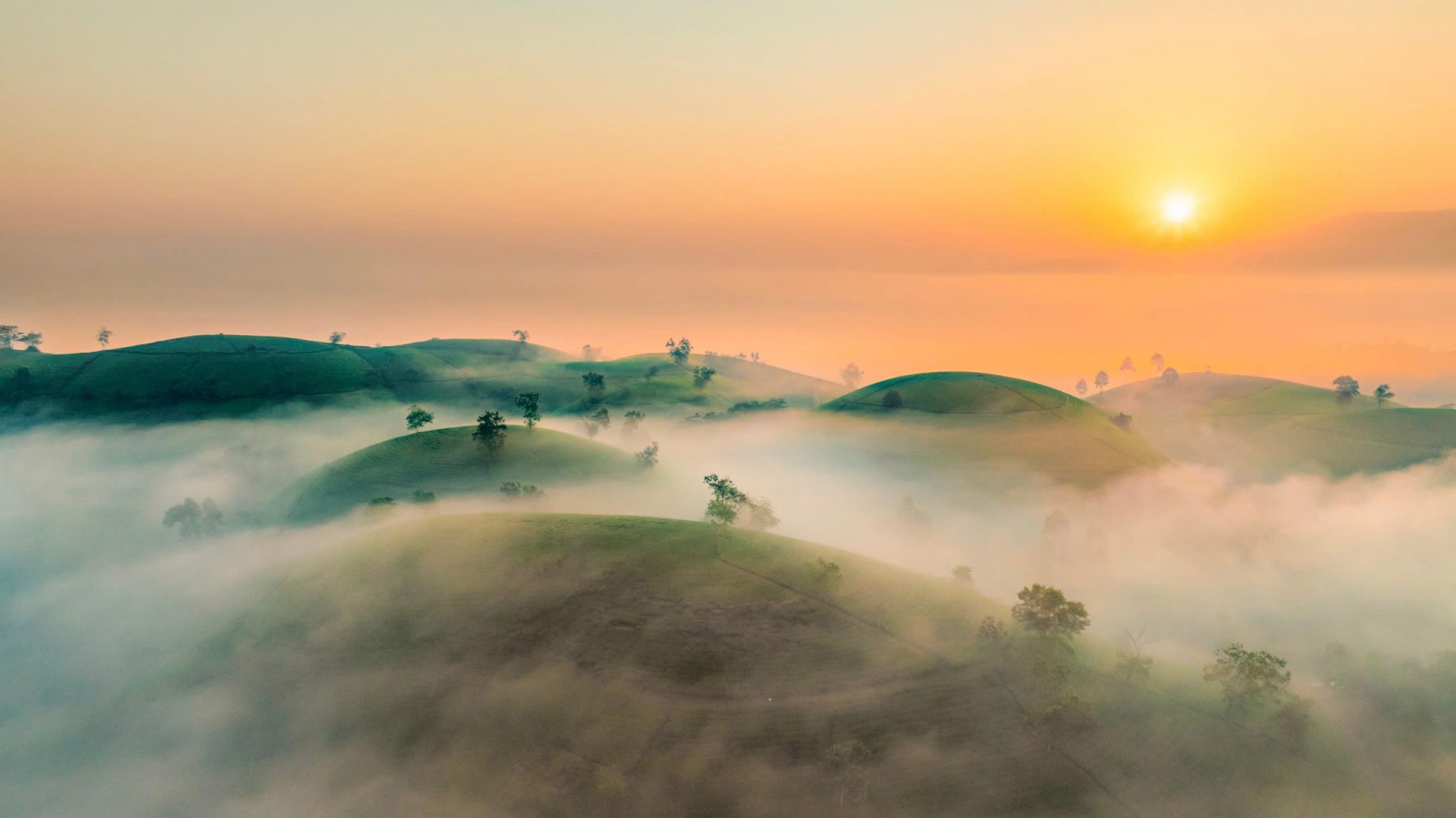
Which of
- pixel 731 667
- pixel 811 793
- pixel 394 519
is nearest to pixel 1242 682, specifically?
pixel 811 793

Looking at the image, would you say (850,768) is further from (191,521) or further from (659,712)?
(191,521)

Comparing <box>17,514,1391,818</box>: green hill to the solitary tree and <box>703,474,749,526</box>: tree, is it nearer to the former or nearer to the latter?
the solitary tree

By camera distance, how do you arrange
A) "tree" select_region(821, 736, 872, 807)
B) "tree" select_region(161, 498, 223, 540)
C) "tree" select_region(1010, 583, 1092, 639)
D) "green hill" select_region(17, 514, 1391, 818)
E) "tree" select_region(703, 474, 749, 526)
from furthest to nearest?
"tree" select_region(161, 498, 223, 540) → "tree" select_region(703, 474, 749, 526) → "tree" select_region(1010, 583, 1092, 639) → "green hill" select_region(17, 514, 1391, 818) → "tree" select_region(821, 736, 872, 807)

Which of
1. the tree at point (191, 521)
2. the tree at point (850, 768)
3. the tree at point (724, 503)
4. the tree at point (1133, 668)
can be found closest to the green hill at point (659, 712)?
the tree at point (850, 768)

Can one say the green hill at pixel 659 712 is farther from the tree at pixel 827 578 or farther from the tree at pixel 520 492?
the tree at pixel 520 492

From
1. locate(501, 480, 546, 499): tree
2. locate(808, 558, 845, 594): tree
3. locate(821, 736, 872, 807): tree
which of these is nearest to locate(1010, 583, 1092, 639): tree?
locate(808, 558, 845, 594): tree

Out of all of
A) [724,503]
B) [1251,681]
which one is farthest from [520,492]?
[1251,681]
